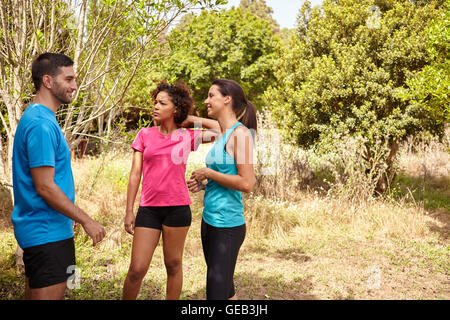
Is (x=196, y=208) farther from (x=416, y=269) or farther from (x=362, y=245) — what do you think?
(x=416, y=269)

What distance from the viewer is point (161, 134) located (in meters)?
3.12

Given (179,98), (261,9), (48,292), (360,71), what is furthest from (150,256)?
(261,9)

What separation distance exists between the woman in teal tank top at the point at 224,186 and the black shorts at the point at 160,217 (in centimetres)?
43

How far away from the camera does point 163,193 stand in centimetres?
294

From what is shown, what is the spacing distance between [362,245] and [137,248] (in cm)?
390

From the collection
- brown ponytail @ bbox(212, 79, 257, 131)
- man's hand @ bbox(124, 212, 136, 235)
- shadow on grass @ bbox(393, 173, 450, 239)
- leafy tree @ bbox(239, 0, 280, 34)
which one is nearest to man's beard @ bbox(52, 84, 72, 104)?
brown ponytail @ bbox(212, 79, 257, 131)

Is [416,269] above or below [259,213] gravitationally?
below

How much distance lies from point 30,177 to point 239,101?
140cm

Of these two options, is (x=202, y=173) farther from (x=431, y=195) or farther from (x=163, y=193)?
(x=431, y=195)

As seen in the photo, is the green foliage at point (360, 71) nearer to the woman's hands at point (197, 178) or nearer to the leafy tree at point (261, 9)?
the woman's hands at point (197, 178)

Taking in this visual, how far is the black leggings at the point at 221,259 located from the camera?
2408 millimetres

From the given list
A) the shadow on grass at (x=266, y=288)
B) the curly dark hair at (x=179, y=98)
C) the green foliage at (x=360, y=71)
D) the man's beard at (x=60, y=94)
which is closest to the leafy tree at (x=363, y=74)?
the green foliage at (x=360, y=71)
